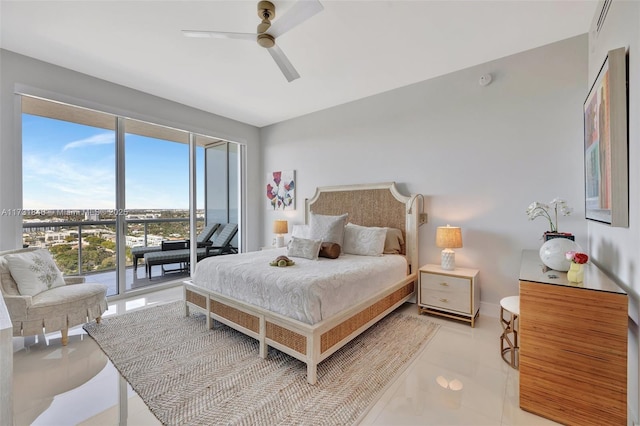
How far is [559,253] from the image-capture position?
1766mm

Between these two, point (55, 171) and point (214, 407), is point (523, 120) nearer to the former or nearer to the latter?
point (214, 407)

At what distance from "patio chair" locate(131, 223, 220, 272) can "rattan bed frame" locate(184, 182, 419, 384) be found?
5.66 ft

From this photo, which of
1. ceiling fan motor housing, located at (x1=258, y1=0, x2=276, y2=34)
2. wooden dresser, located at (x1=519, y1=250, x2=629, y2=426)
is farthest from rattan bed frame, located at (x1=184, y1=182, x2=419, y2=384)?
ceiling fan motor housing, located at (x1=258, y1=0, x2=276, y2=34)

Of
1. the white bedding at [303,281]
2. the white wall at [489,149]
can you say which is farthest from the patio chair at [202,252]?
the white wall at [489,149]

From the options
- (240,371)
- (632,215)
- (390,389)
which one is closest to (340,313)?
(390,389)

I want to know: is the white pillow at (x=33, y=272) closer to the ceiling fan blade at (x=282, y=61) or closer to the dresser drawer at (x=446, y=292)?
the ceiling fan blade at (x=282, y=61)

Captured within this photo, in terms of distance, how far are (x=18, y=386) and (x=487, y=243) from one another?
4299 millimetres

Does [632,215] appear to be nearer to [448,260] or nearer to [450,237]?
[450,237]

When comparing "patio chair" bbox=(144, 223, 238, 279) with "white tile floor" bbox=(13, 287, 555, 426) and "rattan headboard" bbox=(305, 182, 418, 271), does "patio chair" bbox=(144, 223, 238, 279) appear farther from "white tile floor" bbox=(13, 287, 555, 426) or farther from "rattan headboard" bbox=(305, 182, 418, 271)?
"rattan headboard" bbox=(305, 182, 418, 271)

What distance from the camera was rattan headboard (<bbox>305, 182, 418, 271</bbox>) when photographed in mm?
3433

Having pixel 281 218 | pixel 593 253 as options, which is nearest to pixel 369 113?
pixel 281 218

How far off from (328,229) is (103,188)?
311cm

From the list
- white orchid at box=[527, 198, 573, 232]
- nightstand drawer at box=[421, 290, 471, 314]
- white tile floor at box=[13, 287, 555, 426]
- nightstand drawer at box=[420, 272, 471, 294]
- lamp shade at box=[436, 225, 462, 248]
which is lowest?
white tile floor at box=[13, 287, 555, 426]

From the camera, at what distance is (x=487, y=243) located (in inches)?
121
